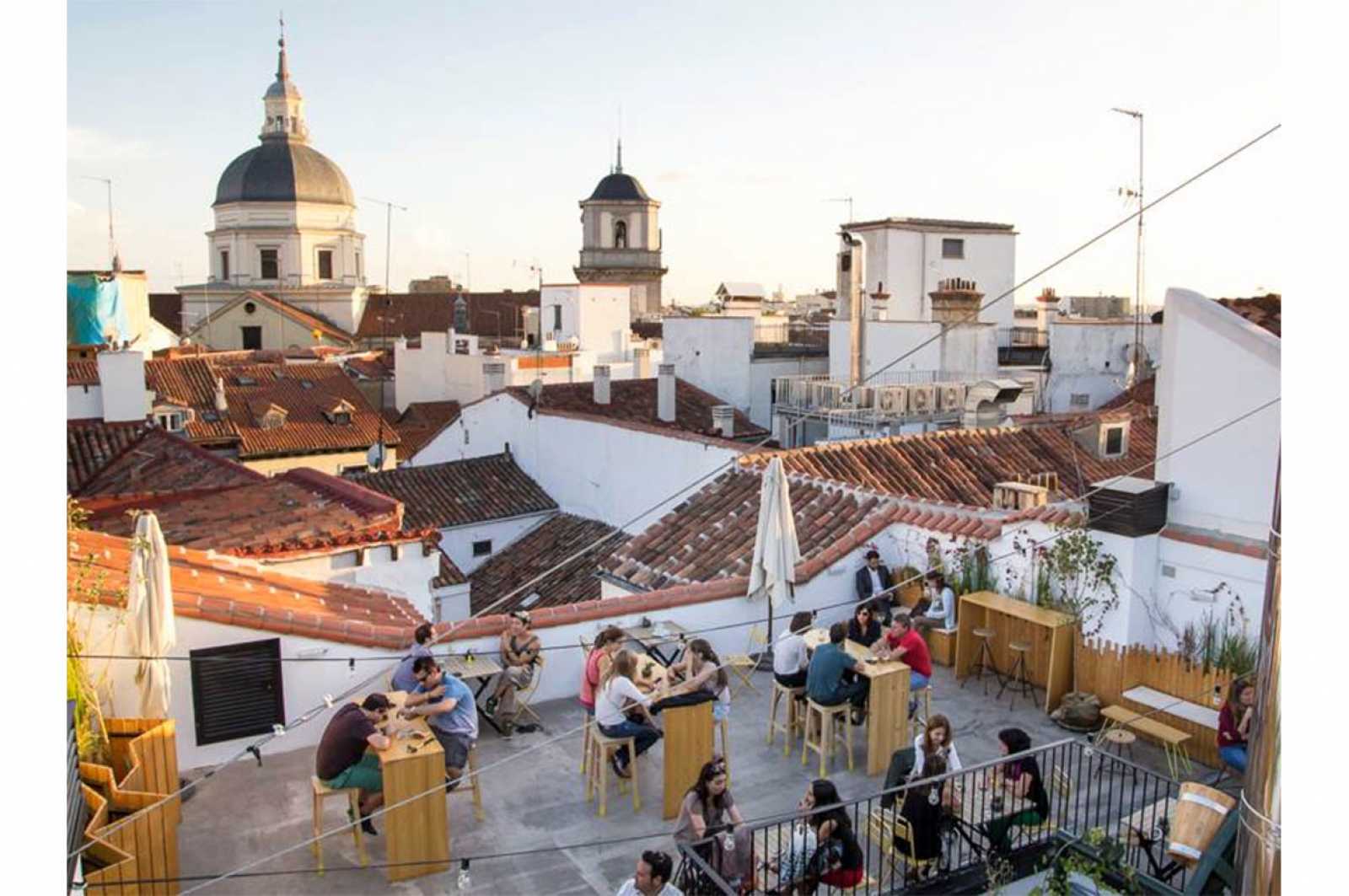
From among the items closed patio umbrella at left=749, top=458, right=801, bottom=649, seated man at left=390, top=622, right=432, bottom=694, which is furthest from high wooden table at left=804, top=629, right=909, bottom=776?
seated man at left=390, top=622, right=432, bottom=694

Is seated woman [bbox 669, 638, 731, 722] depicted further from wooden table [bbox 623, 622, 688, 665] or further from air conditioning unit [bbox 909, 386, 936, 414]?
air conditioning unit [bbox 909, 386, 936, 414]

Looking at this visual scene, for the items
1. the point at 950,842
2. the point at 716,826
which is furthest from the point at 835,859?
the point at 950,842

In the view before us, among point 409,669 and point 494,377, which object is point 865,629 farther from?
point 494,377

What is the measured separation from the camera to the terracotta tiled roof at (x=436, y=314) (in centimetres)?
6116

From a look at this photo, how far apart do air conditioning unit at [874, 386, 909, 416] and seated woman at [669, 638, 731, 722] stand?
15.9 meters

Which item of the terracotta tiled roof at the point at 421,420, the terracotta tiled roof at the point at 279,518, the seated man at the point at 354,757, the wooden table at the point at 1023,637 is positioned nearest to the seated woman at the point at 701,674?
the seated man at the point at 354,757

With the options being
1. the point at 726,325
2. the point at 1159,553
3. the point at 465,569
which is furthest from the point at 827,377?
the point at 1159,553

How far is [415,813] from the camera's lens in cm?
670

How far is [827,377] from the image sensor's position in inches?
1065

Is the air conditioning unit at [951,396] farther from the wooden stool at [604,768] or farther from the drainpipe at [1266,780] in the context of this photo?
the drainpipe at [1266,780]

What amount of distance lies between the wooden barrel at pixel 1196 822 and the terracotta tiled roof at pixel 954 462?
842 cm
